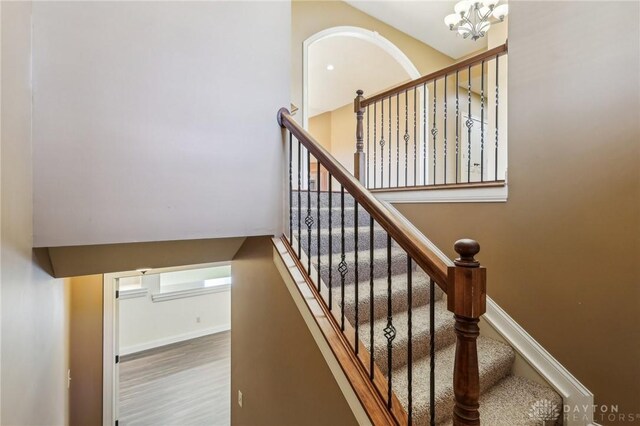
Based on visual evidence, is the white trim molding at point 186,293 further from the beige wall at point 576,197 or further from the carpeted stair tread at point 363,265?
the beige wall at point 576,197

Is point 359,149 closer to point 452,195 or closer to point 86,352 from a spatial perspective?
point 452,195

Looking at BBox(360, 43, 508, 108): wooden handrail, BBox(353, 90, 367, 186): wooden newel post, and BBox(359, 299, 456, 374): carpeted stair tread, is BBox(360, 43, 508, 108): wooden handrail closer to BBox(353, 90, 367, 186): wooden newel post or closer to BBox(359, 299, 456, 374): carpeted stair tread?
BBox(353, 90, 367, 186): wooden newel post

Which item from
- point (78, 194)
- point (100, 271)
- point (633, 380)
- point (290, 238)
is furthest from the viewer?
point (100, 271)

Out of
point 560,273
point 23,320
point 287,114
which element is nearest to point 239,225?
point 287,114

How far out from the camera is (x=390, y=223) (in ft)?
4.01

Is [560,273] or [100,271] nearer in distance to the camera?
[560,273]

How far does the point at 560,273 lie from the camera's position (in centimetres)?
179

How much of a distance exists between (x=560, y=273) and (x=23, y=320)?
8.23 ft

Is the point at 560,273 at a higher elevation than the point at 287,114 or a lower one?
lower

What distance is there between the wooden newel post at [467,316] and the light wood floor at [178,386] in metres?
3.90

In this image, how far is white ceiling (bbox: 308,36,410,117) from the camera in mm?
4594

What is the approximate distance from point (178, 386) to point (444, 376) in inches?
177

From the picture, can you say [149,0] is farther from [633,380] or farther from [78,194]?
[633,380]

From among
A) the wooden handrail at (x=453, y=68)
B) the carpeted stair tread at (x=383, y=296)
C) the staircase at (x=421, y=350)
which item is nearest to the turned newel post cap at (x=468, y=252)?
the staircase at (x=421, y=350)
